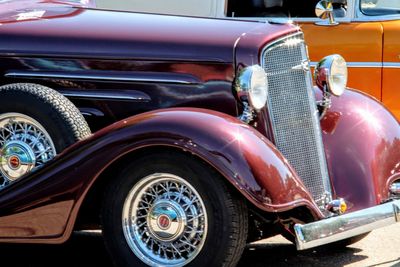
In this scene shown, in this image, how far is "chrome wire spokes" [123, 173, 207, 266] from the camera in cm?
418

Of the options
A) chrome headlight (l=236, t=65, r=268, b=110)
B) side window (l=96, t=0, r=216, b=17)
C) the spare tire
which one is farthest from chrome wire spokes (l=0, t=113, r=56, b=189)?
side window (l=96, t=0, r=216, b=17)

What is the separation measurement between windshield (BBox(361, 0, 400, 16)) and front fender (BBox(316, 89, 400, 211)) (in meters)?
2.54

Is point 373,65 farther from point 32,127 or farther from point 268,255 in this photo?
point 32,127

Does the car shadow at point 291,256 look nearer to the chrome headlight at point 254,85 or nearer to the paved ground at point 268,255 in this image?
the paved ground at point 268,255

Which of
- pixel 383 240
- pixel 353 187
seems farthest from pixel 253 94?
pixel 383 240

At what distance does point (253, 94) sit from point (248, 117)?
0.15 metres

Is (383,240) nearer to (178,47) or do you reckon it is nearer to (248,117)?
(248,117)

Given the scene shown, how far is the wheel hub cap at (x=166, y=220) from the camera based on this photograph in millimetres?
4191

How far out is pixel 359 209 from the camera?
4816 millimetres

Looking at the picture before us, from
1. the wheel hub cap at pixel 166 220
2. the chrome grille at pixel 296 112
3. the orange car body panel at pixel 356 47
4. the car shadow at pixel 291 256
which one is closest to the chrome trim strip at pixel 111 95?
the chrome grille at pixel 296 112

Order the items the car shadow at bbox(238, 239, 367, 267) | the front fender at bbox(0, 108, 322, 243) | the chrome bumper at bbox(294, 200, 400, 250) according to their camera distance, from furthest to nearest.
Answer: the car shadow at bbox(238, 239, 367, 267), the chrome bumper at bbox(294, 200, 400, 250), the front fender at bbox(0, 108, 322, 243)

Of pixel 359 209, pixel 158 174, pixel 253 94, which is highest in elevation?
pixel 253 94

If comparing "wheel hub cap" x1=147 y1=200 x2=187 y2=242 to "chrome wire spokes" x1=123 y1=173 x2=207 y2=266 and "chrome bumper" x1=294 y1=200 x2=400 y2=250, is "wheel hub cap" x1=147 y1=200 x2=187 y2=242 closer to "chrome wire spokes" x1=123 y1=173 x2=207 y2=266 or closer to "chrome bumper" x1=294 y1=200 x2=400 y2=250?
"chrome wire spokes" x1=123 y1=173 x2=207 y2=266

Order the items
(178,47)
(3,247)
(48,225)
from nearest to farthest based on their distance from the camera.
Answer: (48,225)
(178,47)
(3,247)
